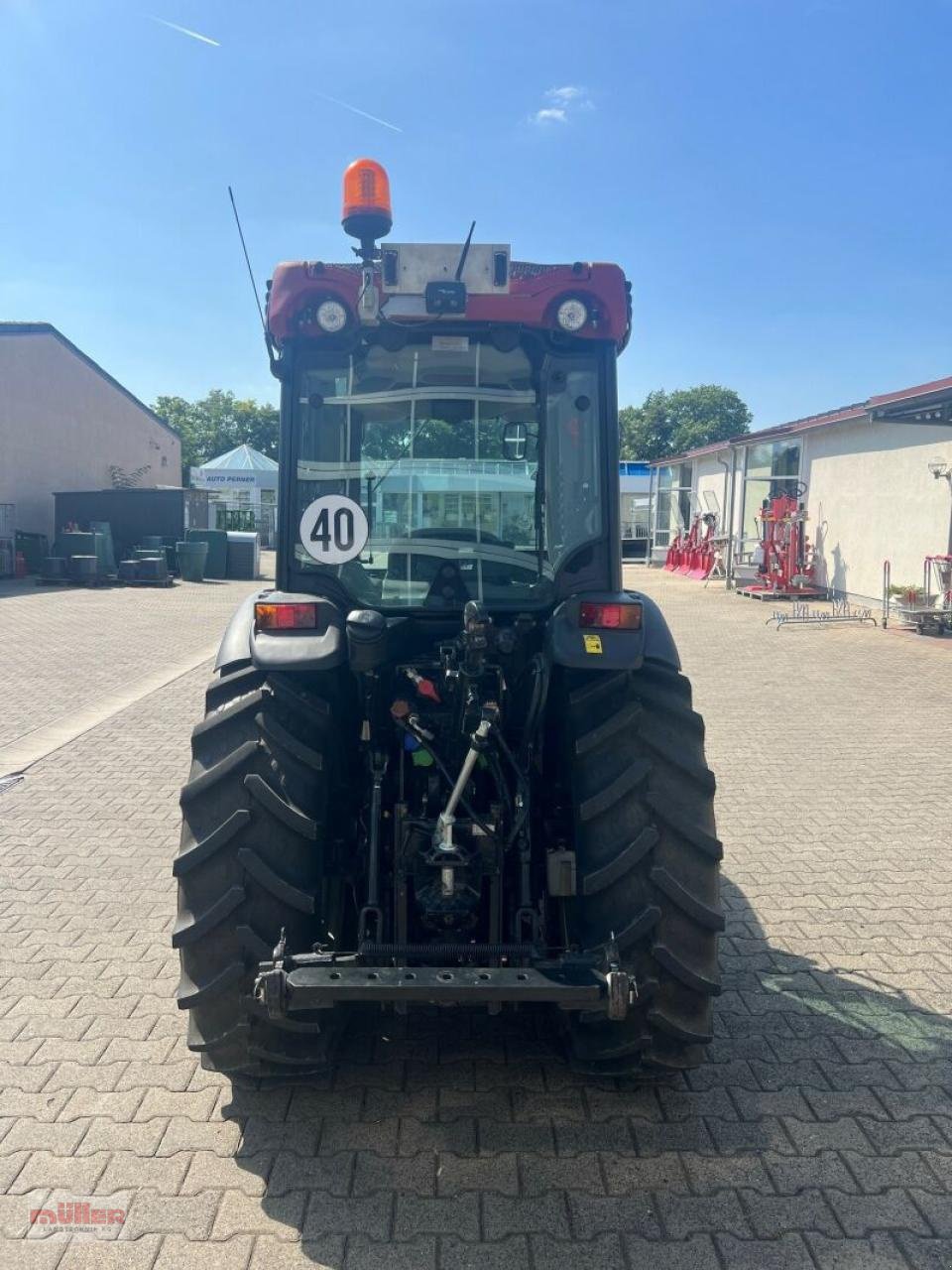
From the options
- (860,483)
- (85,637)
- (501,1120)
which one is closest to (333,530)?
(501,1120)

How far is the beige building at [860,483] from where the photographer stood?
1488 centimetres

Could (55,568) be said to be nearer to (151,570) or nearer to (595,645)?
(151,570)

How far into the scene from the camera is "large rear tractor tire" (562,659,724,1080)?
9.25 feet

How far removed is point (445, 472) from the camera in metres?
3.42

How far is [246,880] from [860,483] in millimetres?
17215

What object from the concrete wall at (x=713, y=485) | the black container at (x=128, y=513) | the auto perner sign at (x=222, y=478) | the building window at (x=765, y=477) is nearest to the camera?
the building window at (x=765, y=477)

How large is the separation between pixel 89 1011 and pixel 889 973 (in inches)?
121

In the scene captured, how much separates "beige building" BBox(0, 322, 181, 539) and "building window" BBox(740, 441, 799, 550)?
1817 cm

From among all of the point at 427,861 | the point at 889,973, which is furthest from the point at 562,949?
the point at 889,973

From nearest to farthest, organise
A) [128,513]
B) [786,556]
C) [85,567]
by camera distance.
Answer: [786,556]
[85,567]
[128,513]

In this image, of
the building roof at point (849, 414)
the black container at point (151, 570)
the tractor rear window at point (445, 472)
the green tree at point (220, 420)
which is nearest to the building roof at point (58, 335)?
the black container at point (151, 570)

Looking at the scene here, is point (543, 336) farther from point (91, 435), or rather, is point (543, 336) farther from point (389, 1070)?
point (91, 435)

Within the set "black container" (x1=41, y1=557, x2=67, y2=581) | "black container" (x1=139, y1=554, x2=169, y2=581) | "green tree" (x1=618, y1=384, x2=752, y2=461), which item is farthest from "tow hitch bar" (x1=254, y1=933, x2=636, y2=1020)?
"green tree" (x1=618, y1=384, x2=752, y2=461)

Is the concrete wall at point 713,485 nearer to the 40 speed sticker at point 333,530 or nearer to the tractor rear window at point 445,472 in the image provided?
the tractor rear window at point 445,472
